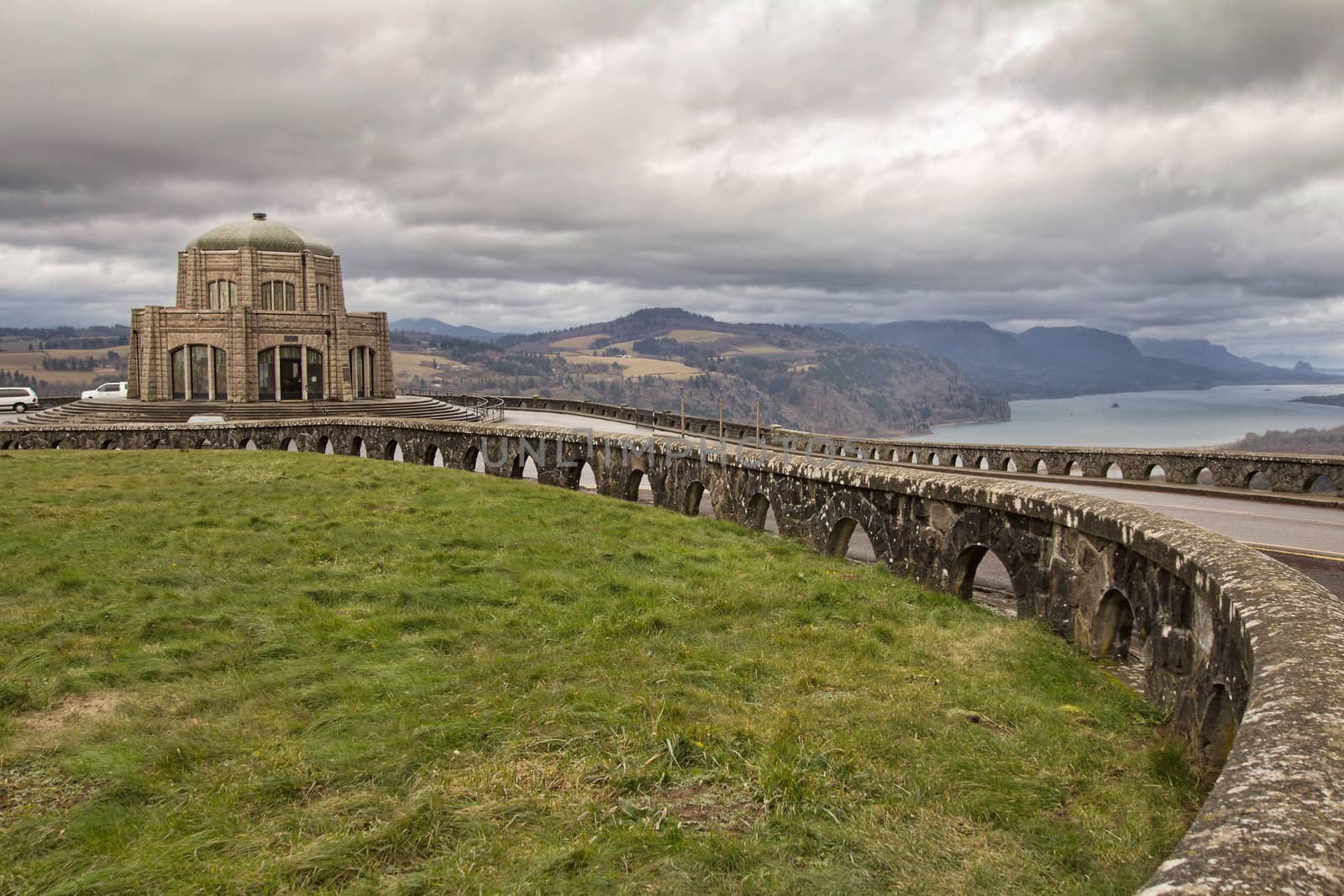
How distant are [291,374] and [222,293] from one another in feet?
28.0

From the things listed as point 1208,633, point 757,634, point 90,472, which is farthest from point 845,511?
point 90,472

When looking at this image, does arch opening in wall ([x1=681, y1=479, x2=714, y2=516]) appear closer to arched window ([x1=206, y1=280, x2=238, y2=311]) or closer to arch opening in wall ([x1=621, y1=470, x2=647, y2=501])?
arch opening in wall ([x1=621, y1=470, x2=647, y2=501])

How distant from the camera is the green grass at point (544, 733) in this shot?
411 centimetres

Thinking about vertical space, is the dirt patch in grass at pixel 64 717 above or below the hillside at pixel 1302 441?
above

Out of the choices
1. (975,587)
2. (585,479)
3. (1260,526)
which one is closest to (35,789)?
(975,587)

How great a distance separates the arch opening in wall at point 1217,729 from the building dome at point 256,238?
6468cm

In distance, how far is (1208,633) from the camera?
225 inches

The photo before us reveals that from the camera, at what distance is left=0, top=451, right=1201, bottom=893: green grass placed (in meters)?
4.11

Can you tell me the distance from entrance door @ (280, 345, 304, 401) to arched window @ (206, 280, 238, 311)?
6.49 metres

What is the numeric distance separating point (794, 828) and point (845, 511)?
317 inches

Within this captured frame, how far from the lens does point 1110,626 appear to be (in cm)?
785

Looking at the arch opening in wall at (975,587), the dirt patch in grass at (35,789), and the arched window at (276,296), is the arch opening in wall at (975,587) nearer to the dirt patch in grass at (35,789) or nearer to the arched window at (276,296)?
the dirt patch in grass at (35,789)

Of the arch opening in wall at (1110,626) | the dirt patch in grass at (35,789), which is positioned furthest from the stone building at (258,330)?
the arch opening in wall at (1110,626)

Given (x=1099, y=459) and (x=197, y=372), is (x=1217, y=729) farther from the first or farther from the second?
(x=197, y=372)
